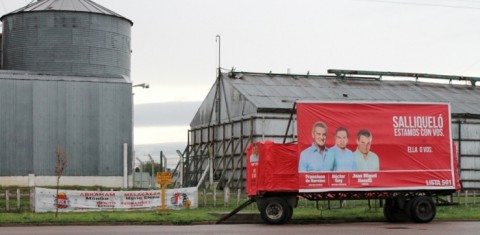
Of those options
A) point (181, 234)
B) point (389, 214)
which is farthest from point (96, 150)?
point (181, 234)

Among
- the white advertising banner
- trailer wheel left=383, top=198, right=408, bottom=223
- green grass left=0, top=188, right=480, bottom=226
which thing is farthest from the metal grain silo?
trailer wheel left=383, top=198, right=408, bottom=223

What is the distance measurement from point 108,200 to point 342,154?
11924mm

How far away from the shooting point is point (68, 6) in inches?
2272

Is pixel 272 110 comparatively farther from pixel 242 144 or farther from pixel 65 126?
pixel 65 126

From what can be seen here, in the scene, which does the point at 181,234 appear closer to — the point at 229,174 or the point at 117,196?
the point at 117,196

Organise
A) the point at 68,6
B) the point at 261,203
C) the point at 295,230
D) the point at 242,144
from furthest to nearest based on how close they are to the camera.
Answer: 1. the point at 68,6
2. the point at 242,144
3. the point at 261,203
4. the point at 295,230

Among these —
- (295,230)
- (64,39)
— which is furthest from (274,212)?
(64,39)

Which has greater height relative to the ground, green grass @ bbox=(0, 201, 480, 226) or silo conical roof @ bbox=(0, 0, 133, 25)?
silo conical roof @ bbox=(0, 0, 133, 25)

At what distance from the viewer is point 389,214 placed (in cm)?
2892

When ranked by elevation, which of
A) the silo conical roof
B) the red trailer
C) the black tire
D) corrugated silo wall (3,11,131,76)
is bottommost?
the black tire

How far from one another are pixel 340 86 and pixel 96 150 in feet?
65.4

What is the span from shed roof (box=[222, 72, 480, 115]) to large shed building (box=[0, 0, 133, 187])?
885 cm

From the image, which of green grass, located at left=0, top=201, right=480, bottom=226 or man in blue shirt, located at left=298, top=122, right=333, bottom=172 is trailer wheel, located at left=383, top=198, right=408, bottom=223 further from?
man in blue shirt, located at left=298, top=122, right=333, bottom=172

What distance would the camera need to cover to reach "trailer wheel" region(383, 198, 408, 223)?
1132 inches
